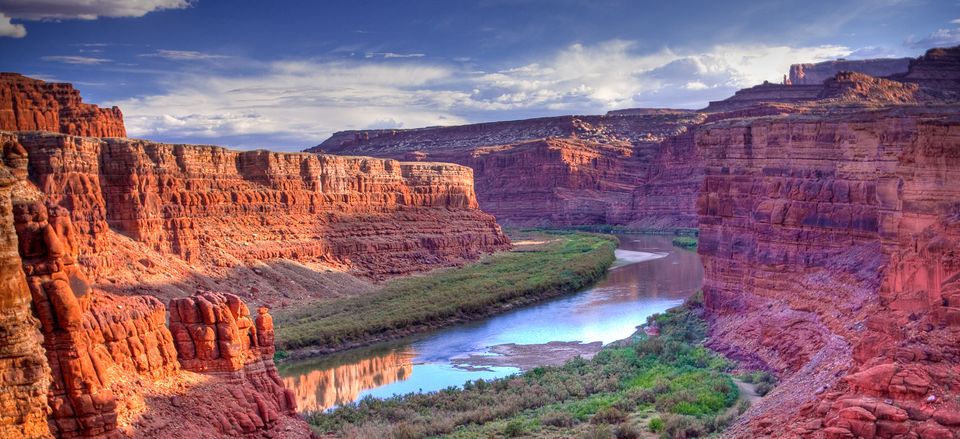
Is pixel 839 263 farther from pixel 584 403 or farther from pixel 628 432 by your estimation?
pixel 628 432

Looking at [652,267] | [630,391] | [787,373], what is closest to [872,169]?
[787,373]

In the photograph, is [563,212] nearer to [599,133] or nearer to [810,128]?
[599,133]

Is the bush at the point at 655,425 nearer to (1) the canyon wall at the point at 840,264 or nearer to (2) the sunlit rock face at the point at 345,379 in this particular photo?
(1) the canyon wall at the point at 840,264

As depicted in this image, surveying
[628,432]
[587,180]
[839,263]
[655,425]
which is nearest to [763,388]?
[655,425]

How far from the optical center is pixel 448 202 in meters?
58.5

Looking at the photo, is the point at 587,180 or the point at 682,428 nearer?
the point at 682,428

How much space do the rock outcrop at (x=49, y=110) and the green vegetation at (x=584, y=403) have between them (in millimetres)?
24192

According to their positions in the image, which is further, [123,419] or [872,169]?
[872,169]

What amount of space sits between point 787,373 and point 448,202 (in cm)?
4141

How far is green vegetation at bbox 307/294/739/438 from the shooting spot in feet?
53.2

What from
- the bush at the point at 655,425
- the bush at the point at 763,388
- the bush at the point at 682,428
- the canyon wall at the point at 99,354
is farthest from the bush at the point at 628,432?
the canyon wall at the point at 99,354

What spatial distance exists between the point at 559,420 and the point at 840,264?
25.1 feet

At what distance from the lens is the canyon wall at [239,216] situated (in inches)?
1131

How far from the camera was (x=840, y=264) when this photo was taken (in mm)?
20219
